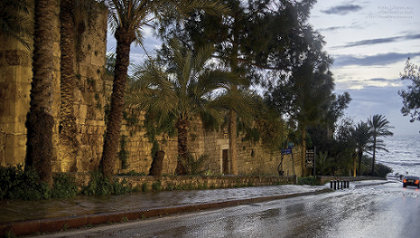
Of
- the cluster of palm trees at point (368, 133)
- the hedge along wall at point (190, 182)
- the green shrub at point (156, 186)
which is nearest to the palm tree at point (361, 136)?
the cluster of palm trees at point (368, 133)

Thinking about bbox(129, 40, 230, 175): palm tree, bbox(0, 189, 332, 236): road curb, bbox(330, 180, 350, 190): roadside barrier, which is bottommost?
bbox(330, 180, 350, 190): roadside barrier

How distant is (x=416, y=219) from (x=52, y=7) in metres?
10.1

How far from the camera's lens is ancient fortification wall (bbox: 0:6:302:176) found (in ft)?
36.3

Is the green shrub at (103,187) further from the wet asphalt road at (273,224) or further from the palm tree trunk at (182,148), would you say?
the palm tree trunk at (182,148)

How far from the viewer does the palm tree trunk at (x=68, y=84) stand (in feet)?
41.5

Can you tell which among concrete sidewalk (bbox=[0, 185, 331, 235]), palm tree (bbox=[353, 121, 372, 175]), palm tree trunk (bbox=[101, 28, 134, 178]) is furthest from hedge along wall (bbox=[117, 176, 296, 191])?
palm tree (bbox=[353, 121, 372, 175])

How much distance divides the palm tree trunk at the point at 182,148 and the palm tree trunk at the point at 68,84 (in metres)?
4.74

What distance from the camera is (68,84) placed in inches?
508

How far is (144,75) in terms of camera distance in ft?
52.2

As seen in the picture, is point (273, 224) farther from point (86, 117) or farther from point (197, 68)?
point (197, 68)

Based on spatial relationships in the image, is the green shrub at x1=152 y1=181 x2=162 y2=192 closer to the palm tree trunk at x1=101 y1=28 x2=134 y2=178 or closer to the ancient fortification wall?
the palm tree trunk at x1=101 y1=28 x2=134 y2=178

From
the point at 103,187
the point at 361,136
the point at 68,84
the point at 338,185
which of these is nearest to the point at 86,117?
the point at 68,84

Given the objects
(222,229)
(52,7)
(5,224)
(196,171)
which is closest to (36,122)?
(52,7)

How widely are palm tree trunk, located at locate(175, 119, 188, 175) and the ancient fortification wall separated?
5.36 feet
